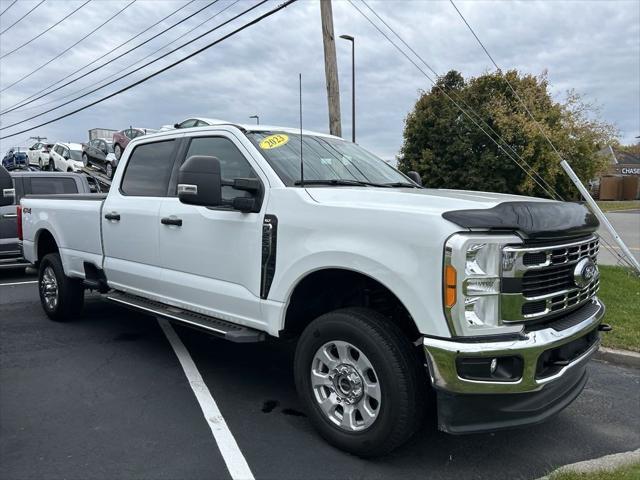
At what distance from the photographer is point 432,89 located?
3206cm

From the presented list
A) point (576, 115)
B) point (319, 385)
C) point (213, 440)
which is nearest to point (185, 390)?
point (213, 440)

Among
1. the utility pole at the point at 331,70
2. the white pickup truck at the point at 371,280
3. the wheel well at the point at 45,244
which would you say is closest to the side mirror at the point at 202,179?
the white pickup truck at the point at 371,280

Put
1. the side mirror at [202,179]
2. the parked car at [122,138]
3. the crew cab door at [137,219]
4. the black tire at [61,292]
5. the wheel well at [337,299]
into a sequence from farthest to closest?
the parked car at [122,138]
the black tire at [61,292]
the crew cab door at [137,219]
the side mirror at [202,179]
the wheel well at [337,299]

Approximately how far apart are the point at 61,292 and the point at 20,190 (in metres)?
4.72

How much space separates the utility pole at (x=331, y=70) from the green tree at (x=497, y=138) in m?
16.5

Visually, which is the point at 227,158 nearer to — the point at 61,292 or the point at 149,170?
the point at 149,170

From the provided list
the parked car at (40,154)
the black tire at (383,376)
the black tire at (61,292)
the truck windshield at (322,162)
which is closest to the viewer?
the black tire at (383,376)

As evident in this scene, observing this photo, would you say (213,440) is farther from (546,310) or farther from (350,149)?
(350,149)

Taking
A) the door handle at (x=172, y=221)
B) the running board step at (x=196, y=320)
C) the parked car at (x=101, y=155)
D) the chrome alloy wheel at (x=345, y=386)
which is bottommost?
→ the chrome alloy wheel at (x=345, y=386)

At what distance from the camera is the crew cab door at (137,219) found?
4.73 meters

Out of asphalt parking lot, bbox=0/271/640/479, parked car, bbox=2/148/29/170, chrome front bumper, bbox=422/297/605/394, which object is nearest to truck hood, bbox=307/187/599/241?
chrome front bumper, bbox=422/297/605/394

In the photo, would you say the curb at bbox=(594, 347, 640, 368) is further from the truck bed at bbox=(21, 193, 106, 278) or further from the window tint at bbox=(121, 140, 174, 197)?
the truck bed at bbox=(21, 193, 106, 278)

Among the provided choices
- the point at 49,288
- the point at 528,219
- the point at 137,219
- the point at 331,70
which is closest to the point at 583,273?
the point at 528,219

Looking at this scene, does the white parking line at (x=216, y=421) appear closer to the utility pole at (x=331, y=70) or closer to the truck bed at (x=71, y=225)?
the truck bed at (x=71, y=225)
